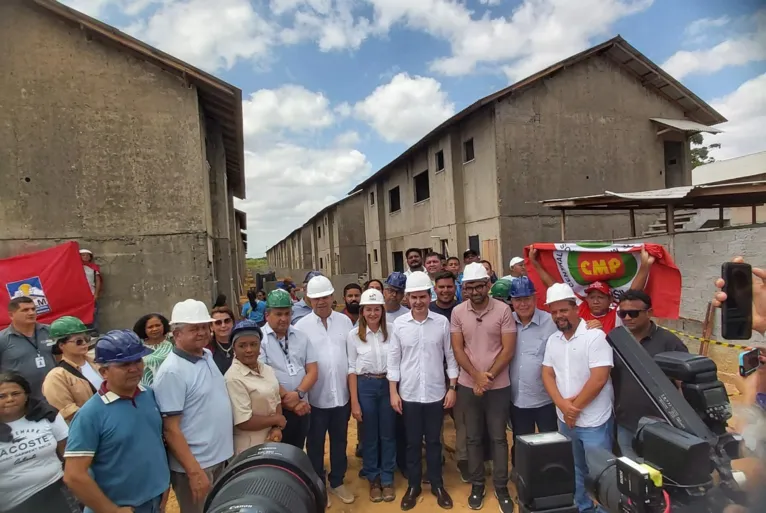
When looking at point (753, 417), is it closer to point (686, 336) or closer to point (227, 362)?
point (227, 362)

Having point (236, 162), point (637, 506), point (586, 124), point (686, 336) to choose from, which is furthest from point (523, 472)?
point (236, 162)

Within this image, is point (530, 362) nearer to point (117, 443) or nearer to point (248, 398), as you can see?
point (248, 398)

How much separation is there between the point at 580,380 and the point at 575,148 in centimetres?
1077

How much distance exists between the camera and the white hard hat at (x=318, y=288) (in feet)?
12.7

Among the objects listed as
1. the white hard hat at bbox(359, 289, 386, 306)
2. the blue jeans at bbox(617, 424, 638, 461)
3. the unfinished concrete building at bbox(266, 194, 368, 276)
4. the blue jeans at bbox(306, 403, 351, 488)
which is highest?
the unfinished concrete building at bbox(266, 194, 368, 276)

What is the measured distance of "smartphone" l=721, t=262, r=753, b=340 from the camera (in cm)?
155

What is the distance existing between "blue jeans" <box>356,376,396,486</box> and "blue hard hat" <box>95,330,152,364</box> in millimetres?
2075

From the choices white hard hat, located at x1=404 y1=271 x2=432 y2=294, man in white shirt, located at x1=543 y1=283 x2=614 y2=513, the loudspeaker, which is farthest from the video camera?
white hard hat, located at x1=404 y1=271 x2=432 y2=294

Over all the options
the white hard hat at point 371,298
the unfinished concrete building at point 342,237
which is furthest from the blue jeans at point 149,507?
the unfinished concrete building at point 342,237

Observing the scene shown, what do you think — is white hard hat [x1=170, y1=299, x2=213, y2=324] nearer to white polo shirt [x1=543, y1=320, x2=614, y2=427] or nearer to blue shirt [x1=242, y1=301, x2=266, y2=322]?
white polo shirt [x1=543, y1=320, x2=614, y2=427]

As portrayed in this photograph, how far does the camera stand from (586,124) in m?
12.4

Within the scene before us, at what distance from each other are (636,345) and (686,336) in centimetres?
774

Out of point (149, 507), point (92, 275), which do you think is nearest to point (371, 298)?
point (149, 507)

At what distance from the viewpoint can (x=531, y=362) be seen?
3586mm
